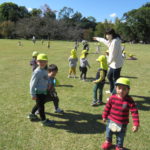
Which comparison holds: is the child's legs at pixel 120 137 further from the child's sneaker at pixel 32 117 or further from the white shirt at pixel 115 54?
the white shirt at pixel 115 54

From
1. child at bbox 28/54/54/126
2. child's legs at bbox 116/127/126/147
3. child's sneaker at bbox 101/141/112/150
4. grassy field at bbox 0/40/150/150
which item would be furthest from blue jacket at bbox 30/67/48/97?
child's legs at bbox 116/127/126/147

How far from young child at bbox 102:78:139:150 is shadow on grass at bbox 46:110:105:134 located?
0.96 m

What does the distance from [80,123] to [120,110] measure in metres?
1.68

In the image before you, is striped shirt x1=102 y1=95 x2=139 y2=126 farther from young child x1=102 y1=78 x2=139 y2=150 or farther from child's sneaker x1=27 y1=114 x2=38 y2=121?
child's sneaker x1=27 y1=114 x2=38 y2=121

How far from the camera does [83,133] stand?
178 inches

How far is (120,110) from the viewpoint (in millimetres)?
3570

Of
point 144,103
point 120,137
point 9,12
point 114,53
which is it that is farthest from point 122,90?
point 9,12

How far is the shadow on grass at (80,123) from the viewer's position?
15.3 ft

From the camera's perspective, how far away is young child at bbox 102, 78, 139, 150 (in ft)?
11.5

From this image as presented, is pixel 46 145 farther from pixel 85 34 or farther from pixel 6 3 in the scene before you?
pixel 6 3

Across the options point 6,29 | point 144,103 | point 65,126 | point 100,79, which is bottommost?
point 65,126

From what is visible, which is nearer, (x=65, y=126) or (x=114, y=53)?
(x=65, y=126)

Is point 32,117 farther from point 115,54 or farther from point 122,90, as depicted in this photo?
point 115,54

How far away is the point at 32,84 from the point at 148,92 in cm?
493
